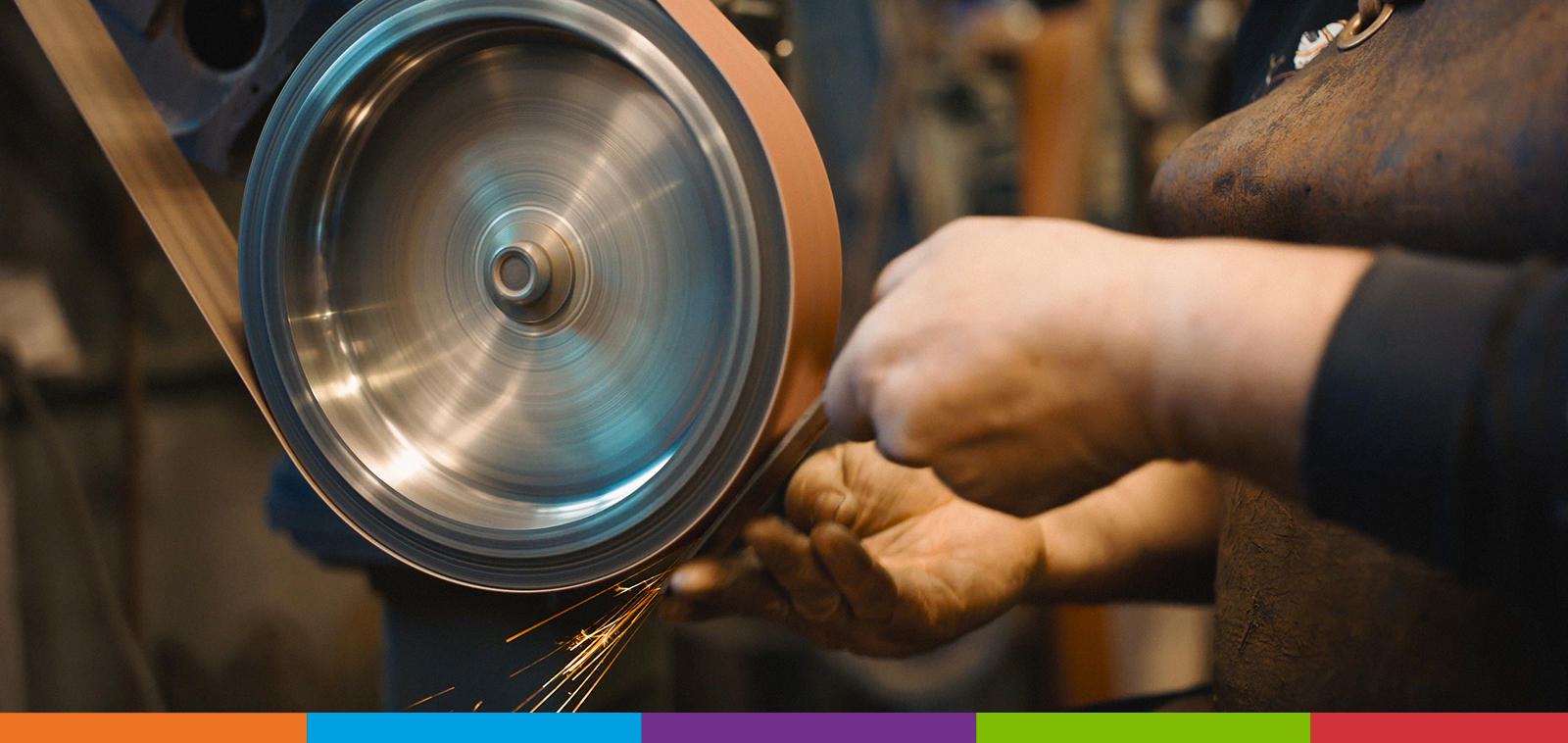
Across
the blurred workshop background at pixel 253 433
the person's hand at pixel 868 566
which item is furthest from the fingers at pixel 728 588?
the blurred workshop background at pixel 253 433

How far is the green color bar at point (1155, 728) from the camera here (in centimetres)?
55

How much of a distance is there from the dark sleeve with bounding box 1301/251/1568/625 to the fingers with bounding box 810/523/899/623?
30 centimetres

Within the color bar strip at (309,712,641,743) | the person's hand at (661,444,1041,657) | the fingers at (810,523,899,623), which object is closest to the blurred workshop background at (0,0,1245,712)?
the person's hand at (661,444,1041,657)

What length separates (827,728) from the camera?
576 mm

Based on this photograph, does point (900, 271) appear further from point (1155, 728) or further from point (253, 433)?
point (253, 433)

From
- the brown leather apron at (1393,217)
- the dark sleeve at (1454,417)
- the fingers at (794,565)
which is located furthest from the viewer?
the fingers at (794,565)

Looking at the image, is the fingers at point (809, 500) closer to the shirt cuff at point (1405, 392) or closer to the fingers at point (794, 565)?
the fingers at point (794, 565)

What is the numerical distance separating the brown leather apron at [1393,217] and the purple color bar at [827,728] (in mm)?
253

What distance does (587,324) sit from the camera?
62 centimetres

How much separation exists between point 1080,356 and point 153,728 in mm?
634

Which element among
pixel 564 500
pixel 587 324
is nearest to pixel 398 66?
pixel 587 324

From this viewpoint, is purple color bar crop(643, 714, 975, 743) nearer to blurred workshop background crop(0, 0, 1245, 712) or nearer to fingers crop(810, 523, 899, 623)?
fingers crop(810, 523, 899, 623)

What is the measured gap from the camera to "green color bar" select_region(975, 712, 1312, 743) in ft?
1.81

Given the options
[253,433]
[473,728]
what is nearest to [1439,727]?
[473,728]
